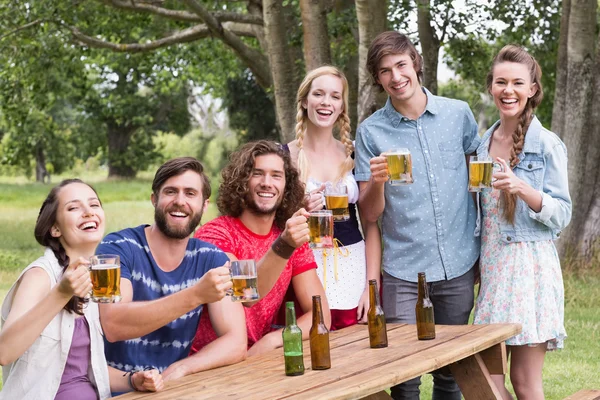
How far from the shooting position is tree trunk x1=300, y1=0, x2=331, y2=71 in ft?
33.7

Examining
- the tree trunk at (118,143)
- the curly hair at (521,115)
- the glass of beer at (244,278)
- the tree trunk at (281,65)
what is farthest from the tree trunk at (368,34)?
the tree trunk at (118,143)

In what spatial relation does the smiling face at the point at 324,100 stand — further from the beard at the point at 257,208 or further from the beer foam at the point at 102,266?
the beer foam at the point at 102,266

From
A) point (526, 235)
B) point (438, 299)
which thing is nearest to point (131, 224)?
point (438, 299)

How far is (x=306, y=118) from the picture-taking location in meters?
5.33

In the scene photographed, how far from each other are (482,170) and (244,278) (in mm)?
1460

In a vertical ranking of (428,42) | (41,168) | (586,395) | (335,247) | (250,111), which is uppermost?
(428,42)

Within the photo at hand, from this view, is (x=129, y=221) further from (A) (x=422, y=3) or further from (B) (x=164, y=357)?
(B) (x=164, y=357)

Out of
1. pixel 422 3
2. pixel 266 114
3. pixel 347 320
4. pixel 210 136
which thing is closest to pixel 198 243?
pixel 347 320

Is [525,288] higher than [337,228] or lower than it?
lower

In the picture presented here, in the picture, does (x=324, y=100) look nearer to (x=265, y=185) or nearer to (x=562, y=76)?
(x=265, y=185)

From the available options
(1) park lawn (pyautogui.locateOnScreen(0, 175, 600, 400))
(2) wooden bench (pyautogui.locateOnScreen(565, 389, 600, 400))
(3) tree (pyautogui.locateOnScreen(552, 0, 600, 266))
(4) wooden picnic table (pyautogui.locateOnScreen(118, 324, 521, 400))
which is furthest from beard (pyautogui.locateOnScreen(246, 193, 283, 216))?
(3) tree (pyautogui.locateOnScreen(552, 0, 600, 266))

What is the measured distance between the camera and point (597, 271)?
452 inches

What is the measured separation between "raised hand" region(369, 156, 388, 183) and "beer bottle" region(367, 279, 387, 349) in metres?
0.65

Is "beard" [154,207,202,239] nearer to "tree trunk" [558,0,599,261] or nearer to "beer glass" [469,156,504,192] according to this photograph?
"beer glass" [469,156,504,192]
